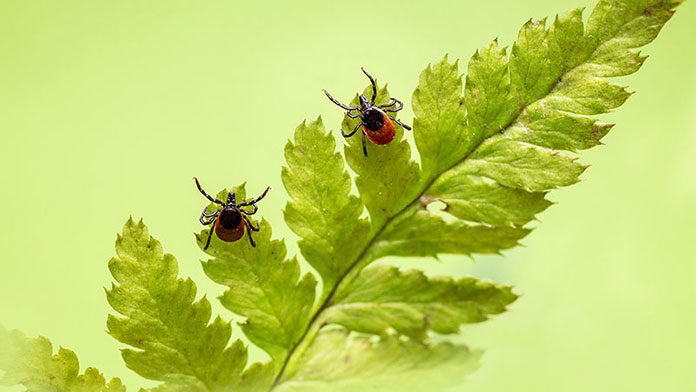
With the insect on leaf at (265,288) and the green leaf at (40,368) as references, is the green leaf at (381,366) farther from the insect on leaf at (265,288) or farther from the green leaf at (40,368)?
the green leaf at (40,368)

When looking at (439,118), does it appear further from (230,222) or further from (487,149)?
(230,222)

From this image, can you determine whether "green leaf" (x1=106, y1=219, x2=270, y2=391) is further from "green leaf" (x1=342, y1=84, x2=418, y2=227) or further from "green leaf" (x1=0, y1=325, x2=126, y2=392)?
"green leaf" (x1=342, y1=84, x2=418, y2=227)

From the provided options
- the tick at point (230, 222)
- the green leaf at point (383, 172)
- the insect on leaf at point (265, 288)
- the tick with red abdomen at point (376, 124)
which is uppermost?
the tick with red abdomen at point (376, 124)

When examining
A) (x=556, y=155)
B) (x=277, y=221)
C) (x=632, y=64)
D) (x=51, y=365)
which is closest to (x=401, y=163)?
(x=556, y=155)

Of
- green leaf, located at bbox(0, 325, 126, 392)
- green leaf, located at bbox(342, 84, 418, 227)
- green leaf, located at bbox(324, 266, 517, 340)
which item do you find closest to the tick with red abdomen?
green leaf, located at bbox(342, 84, 418, 227)

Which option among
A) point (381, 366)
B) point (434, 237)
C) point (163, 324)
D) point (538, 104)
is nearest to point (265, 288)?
point (163, 324)

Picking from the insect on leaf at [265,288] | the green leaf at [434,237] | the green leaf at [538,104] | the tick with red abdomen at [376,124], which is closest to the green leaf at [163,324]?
the insect on leaf at [265,288]
